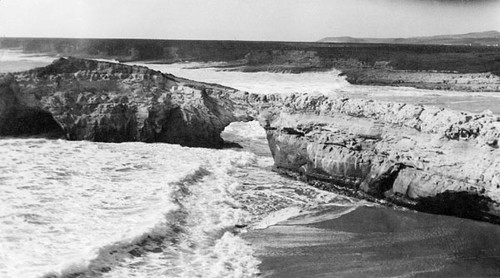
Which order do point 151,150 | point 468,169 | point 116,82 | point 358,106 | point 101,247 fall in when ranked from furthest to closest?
point 116,82 < point 151,150 < point 358,106 < point 468,169 < point 101,247

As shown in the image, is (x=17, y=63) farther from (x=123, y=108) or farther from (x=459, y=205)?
(x=459, y=205)

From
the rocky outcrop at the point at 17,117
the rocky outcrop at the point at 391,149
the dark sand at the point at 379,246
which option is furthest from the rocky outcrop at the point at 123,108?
the dark sand at the point at 379,246

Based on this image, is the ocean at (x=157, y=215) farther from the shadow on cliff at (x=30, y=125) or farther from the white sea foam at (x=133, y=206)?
the shadow on cliff at (x=30, y=125)

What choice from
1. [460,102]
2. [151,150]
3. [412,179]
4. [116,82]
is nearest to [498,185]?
[412,179]

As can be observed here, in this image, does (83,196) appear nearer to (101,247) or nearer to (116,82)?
(101,247)

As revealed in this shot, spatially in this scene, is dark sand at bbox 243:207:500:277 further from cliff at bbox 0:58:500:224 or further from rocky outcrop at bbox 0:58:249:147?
rocky outcrop at bbox 0:58:249:147

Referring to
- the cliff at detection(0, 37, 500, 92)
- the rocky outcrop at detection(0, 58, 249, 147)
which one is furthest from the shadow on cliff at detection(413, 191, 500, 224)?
the cliff at detection(0, 37, 500, 92)

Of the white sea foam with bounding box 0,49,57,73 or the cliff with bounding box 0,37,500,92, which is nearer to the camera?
the white sea foam with bounding box 0,49,57,73
